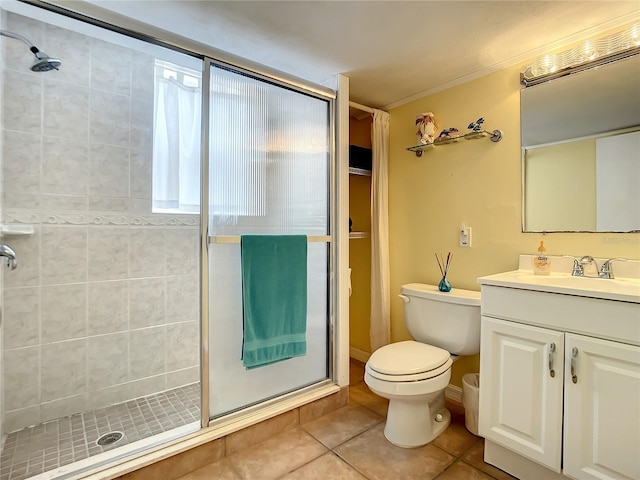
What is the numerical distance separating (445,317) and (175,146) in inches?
81.1

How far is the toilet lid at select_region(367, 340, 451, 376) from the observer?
165 centimetres

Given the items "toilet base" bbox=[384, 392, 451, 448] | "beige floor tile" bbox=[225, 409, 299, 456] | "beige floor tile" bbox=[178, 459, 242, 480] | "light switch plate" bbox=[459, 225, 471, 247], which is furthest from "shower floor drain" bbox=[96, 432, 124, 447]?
"light switch plate" bbox=[459, 225, 471, 247]

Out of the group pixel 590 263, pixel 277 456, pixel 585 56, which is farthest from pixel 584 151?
pixel 277 456

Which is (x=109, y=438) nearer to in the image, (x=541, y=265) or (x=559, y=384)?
(x=559, y=384)

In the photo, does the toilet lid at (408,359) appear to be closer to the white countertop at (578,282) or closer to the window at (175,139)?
the white countertop at (578,282)

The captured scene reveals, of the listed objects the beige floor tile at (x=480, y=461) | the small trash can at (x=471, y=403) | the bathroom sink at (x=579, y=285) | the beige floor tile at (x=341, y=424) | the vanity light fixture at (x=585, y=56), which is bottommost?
the beige floor tile at (x=341, y=424)

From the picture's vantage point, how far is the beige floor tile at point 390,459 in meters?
1.53

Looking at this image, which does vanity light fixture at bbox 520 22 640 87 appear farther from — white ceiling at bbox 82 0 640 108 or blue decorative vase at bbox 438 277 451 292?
blue decorative vase at bbox 438 277 451 292

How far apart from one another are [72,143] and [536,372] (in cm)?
264

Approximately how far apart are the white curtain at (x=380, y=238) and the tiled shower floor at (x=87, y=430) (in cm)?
135

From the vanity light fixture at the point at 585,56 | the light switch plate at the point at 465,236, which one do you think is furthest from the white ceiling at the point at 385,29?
the light switch plate at the point at 465,236

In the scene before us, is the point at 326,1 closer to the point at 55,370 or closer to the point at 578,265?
the point at 578,265

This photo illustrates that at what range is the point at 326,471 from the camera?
1.55m

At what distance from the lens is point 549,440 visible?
1.35 m
